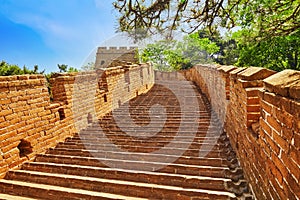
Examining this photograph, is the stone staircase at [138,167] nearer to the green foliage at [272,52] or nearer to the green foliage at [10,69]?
the green foliage at [272,52]

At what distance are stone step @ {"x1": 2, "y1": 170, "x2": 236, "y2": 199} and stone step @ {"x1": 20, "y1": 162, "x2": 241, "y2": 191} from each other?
0.26 feet

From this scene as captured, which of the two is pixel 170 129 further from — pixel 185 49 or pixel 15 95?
pixel 185 49

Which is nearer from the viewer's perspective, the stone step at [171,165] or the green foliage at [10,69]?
the stone step at [171,165]

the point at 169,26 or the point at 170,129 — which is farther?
the point at 169,26

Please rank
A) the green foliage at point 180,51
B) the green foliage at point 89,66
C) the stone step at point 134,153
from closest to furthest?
the stone step at point 134,153 → the green foliage at point 180,51 → the green foliage at point 89,66

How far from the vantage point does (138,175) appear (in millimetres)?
2717

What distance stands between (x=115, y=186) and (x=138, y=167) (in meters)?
0.42

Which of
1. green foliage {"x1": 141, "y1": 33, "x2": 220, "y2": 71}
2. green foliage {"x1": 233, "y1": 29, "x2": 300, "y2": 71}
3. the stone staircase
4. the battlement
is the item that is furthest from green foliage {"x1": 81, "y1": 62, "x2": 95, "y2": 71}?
the stone staircase

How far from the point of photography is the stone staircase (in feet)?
7.93

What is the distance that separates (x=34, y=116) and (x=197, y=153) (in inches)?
102

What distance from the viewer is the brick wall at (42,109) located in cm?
316

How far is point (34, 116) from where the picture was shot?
3611 millimetres

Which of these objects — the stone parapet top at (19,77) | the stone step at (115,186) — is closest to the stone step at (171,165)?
the stone step at (115,186)

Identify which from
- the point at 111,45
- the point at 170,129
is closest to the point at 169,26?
the point at 170,129
